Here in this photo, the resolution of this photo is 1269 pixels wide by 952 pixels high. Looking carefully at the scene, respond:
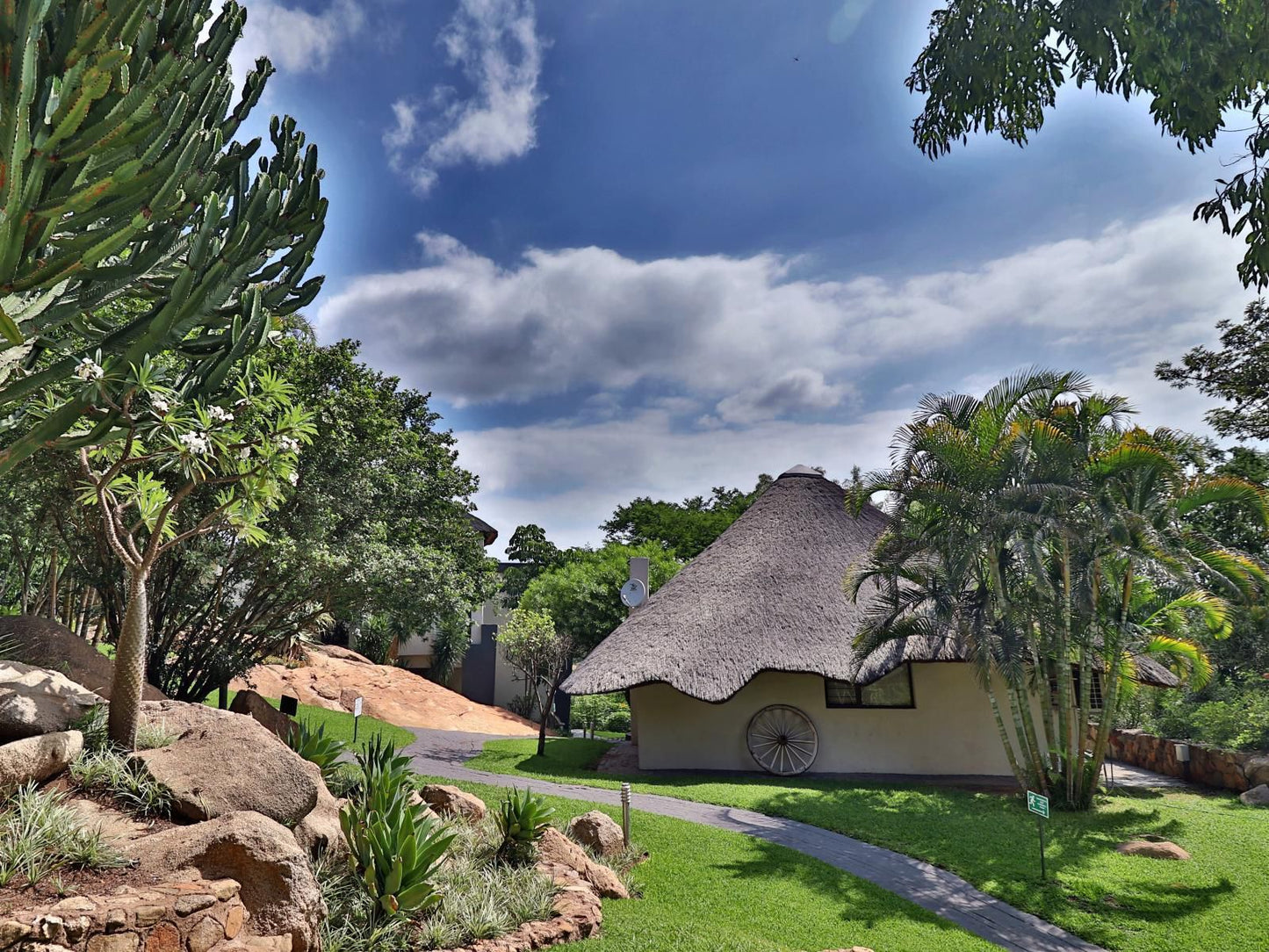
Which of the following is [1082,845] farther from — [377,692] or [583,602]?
[377,692]

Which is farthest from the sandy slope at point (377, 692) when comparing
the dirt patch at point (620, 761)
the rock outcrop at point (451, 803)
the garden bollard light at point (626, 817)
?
the garden bollard light at point (626, 817)

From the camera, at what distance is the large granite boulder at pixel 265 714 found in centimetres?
853

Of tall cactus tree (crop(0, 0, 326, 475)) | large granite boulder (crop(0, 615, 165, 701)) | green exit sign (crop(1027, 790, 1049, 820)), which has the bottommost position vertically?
green exit sign (crop(1027, 790, 1049, 820))

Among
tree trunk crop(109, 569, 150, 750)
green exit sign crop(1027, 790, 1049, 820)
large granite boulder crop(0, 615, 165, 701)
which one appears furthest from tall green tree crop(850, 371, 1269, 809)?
large granite boulder crop(0, 615, 165, 701)

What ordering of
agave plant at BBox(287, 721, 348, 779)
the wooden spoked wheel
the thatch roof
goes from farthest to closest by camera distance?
the wooden spoked wheel, the thatch roof, agave plant at BBox(287, 721, 348, 779)

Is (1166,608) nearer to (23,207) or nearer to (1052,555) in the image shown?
(1052,555)

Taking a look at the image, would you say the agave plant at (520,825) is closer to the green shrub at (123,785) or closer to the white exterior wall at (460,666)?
the green shrub at (123,785)

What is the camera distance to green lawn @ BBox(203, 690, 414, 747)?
59.5ft

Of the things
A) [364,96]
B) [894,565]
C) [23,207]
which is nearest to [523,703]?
[894,565]

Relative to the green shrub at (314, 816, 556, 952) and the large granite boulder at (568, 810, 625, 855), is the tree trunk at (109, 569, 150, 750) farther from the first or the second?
the large granite boulder at (568, 810, 625, 855)

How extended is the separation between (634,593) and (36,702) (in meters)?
15.9

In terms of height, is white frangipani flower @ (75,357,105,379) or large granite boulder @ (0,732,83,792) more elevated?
white frangipani flower @ (75,357,105,379)

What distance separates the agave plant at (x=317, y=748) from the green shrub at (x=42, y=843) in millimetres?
2933

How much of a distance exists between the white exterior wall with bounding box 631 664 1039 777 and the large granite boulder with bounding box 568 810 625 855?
7993 mm
